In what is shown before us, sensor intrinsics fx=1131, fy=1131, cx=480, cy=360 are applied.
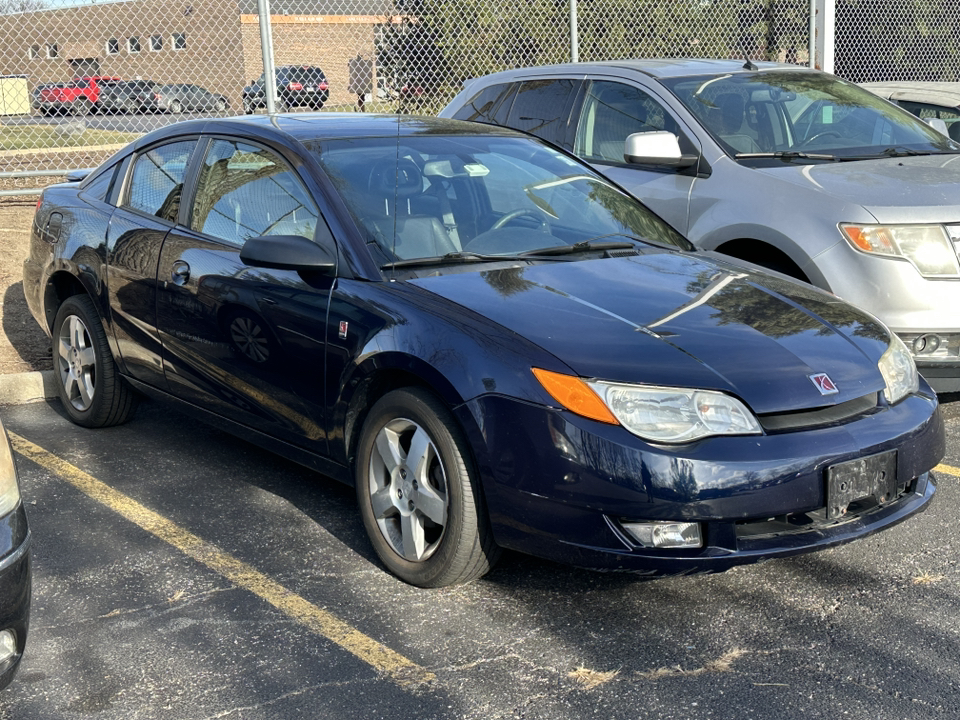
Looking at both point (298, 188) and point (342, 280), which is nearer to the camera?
point (342, 280)

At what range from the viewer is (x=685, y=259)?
4555mm

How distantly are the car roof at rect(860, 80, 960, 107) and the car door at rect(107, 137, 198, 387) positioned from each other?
6390 millimetres

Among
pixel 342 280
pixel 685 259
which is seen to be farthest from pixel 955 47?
pixel 342 280

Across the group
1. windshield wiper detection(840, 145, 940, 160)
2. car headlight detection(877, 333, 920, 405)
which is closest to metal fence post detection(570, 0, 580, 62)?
windshield wiper detection(840, 145, 940, 160)

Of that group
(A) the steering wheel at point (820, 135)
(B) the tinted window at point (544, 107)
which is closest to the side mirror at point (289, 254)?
(B) the tinted window at point (544, 107)

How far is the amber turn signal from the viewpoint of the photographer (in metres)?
3.37

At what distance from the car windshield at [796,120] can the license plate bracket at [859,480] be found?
9.83ft

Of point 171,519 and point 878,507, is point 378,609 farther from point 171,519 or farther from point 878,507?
point 878,507

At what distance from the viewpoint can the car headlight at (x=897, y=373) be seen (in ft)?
12.4

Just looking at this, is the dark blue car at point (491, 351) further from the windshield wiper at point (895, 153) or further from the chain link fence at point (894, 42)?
the chain link fence at point (894, 42)

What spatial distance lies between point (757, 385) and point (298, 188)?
2.02 meters

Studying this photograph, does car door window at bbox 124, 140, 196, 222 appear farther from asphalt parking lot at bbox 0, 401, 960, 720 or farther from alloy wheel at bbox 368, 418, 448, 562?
alloy wheel at bbox 368, 418, 448, 562

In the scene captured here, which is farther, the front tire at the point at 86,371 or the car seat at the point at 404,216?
the front tire at the point at 86,371

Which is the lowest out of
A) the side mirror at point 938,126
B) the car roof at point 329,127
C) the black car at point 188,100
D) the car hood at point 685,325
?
the car hood at point 685,325
